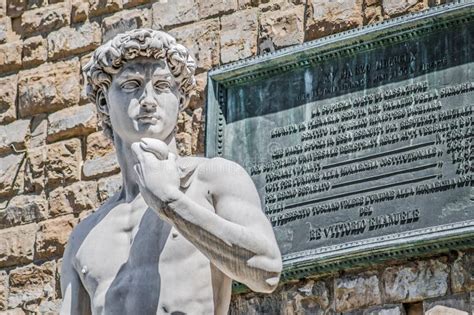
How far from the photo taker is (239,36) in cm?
849

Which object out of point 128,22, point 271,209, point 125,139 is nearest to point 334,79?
point 271,209

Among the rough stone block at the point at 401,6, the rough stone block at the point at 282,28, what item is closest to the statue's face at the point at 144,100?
Answer: the rough stone block at the point at 401,6

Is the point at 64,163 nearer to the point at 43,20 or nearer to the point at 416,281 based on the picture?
the point at 43,20

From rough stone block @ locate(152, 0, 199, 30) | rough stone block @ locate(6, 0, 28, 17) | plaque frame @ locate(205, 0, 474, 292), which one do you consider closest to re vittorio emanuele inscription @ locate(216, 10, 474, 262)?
plaque frame @ locate(205, 0, 474, 292)

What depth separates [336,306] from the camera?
762 cm

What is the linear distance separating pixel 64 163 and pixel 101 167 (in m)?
0.26

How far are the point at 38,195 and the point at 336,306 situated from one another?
2.00m

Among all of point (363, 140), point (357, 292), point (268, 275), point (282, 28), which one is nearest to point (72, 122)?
point (282, 28)

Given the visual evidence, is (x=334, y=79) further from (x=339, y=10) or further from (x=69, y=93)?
(x=69, y=93)

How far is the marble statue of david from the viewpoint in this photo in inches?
191

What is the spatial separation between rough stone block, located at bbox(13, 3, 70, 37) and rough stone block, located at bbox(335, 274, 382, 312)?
2.44 metres

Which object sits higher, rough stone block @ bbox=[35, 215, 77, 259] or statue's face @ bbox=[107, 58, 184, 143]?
rough stone block @ bbox=[35, 215, 77, 259]

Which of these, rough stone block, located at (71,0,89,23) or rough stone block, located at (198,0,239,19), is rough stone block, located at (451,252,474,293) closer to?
rough stone block, located at (198,0,239,19)

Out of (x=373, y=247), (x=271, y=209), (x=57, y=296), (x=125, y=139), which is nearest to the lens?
(x=125, y=139)
